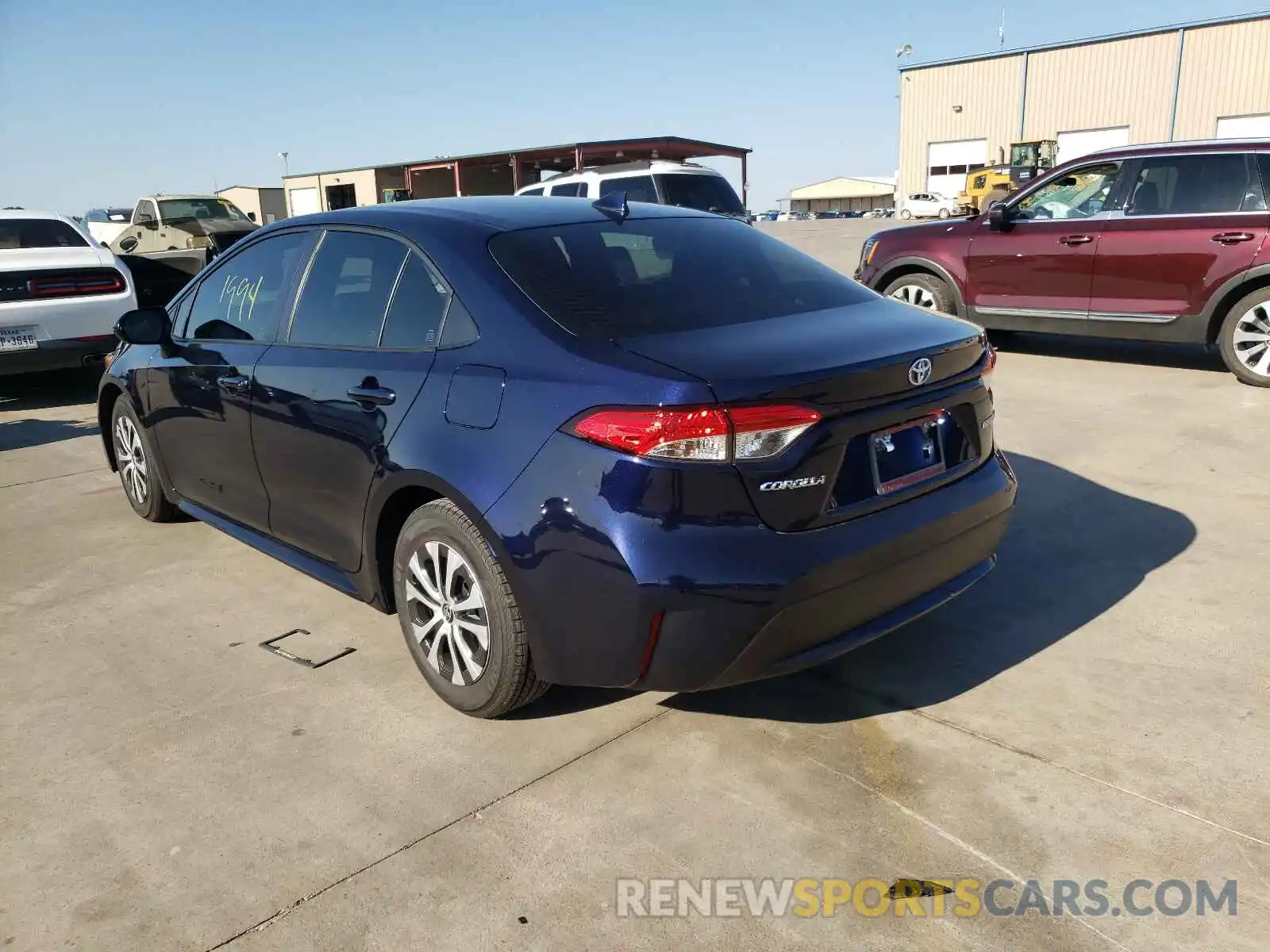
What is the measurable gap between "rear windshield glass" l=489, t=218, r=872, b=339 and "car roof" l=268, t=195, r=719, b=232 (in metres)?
0.07

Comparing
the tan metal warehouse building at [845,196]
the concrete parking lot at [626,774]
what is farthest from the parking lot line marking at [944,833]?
the tan metal warehouse building at [845,196]

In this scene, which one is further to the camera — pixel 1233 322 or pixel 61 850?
pixel 1233 322

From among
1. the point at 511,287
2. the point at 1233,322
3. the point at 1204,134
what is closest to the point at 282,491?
the point at 511,287

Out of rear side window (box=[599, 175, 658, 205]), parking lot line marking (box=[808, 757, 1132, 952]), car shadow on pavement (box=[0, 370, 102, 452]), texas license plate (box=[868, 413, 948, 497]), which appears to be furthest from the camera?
rear side window (box=[599, 175, 658, 205])

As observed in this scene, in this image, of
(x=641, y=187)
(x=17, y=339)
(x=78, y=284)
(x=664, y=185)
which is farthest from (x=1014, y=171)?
(x=17, y=339)

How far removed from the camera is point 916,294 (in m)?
9.27

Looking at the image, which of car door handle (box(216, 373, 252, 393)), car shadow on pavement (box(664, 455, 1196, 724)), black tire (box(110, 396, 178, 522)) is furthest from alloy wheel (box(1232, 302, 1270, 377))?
black tire (box(110, 396, 178, 522))

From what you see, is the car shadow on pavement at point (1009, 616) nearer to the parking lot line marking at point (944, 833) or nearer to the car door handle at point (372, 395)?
the parking lot line marking at point (944, 833)

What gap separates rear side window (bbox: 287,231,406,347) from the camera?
332 cm

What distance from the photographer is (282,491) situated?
12.2 ft

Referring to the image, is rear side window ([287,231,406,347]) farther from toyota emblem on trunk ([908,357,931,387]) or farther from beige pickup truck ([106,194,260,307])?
beige pickup truck ([106,194,260,307])

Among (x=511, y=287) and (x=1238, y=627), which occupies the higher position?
(x=511, y=287)

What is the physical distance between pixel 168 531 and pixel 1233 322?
24.2ft

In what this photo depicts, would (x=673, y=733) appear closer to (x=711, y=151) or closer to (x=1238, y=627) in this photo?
(x=1238, y=627)
